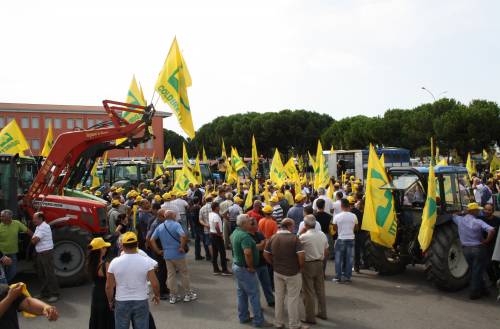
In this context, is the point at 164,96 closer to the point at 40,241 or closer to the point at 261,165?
the point at 40,241

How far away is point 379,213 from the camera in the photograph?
29.0 feet

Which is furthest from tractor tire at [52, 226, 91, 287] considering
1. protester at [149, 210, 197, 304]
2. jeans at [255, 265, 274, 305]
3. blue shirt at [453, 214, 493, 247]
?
blue shirt at [453, 214, 493, 247]

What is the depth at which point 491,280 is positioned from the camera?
888 centimetres

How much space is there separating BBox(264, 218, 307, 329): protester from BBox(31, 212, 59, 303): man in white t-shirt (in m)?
4.05

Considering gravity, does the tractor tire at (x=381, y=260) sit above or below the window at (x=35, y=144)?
below

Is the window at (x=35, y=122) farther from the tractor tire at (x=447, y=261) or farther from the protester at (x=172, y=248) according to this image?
the tractor tire at (x=447, y=261)

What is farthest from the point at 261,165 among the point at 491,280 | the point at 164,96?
the point at 491,280

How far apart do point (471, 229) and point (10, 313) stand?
22.2ft

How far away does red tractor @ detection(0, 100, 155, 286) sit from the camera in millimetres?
9430

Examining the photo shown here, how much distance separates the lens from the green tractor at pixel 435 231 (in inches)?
328

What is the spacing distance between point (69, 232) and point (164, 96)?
369cm

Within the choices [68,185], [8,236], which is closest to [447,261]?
[8,236]

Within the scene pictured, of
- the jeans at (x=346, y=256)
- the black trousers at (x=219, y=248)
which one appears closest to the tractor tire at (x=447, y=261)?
the jeans at (x=346, y=256)

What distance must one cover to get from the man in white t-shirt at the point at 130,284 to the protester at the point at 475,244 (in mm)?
5257
